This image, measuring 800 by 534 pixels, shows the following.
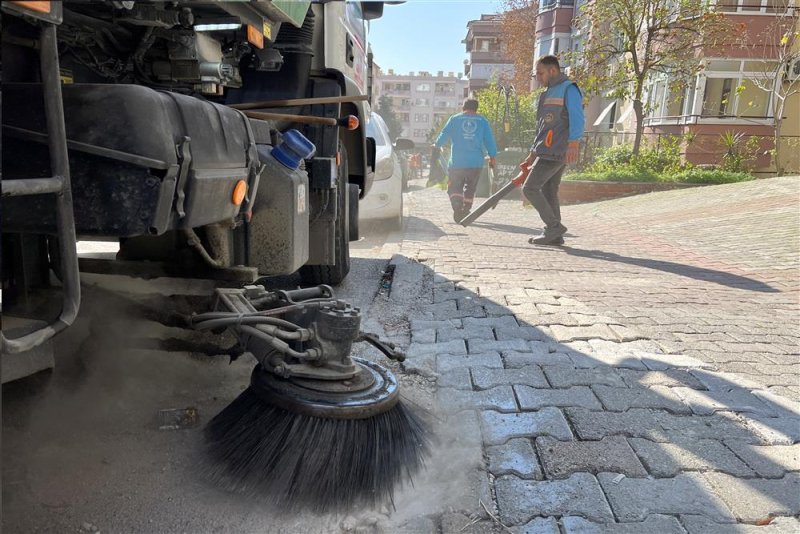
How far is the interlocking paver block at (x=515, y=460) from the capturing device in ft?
7.13

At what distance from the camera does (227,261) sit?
7.91ft

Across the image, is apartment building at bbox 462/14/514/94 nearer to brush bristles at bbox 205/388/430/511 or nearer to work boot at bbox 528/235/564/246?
work boot at bbox 528/235/564/246

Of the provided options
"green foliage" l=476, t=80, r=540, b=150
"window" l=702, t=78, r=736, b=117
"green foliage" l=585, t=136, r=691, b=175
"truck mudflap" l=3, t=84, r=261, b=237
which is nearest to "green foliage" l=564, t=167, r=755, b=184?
"green foliage" l=585, t=136, r=691, b=175

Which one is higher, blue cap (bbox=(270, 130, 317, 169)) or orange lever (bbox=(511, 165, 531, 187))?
blue cap (bbox=(270, 130, 317, 169))

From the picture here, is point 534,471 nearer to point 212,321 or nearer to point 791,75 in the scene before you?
point 212,321

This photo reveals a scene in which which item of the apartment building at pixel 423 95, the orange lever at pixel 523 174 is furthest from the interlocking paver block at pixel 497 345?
the apartment building at pixel 423 95

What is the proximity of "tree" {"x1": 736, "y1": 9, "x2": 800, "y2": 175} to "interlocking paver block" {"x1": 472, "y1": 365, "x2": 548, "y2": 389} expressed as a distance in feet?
49.1

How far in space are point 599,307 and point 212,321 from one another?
3183mm

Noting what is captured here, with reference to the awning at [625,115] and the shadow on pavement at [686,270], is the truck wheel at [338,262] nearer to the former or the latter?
the shadow on pavement at [686,270]

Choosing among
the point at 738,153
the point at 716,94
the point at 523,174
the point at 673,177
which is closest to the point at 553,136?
the point at 523,174

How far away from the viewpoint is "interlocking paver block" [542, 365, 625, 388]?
2965mm

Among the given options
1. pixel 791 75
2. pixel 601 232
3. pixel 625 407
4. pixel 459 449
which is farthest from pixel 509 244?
pixel 791 75

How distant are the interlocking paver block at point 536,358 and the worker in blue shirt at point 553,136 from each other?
167 inches

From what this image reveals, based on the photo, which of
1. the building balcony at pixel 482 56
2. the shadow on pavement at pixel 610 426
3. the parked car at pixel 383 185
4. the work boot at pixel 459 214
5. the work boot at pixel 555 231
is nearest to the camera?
the shadow on pavement at pixel 610 426
